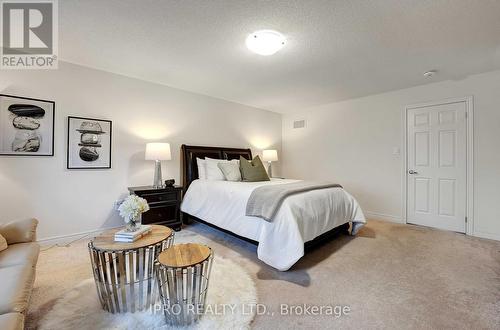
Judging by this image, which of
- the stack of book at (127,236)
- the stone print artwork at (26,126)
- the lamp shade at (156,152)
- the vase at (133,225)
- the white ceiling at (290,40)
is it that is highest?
the white ceiling at (290,40)

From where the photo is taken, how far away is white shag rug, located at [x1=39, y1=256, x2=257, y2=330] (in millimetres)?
1480

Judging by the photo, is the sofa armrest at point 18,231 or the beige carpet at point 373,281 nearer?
the beige carpet at point 373,281

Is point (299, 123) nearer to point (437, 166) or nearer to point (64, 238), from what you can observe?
point (437, 166)

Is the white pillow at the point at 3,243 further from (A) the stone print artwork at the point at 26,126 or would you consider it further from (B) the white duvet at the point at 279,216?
(B) the white duvet at the point at 279,216

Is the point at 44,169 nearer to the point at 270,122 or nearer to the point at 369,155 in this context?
the point at 270,122

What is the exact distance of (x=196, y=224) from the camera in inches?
155

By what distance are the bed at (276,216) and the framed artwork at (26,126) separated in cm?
180

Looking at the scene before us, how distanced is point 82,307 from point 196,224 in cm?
232

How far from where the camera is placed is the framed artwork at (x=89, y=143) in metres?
2.96

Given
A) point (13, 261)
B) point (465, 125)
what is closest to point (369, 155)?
point (465, 125)

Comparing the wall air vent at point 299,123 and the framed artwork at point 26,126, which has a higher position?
the wall air vent at point 299,123

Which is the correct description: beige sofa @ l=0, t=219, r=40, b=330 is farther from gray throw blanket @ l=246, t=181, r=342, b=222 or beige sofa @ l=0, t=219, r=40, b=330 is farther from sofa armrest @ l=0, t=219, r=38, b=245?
gray throw blanket @ l=246, t=181, r=342, b=222

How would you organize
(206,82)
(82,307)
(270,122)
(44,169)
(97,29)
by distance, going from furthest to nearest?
(270,122), (206,82), (44,169), (97,29), (82,307)

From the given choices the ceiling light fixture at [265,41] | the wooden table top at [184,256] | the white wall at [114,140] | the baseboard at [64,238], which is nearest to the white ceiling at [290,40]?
the ceiling light fixture at [265,41]
